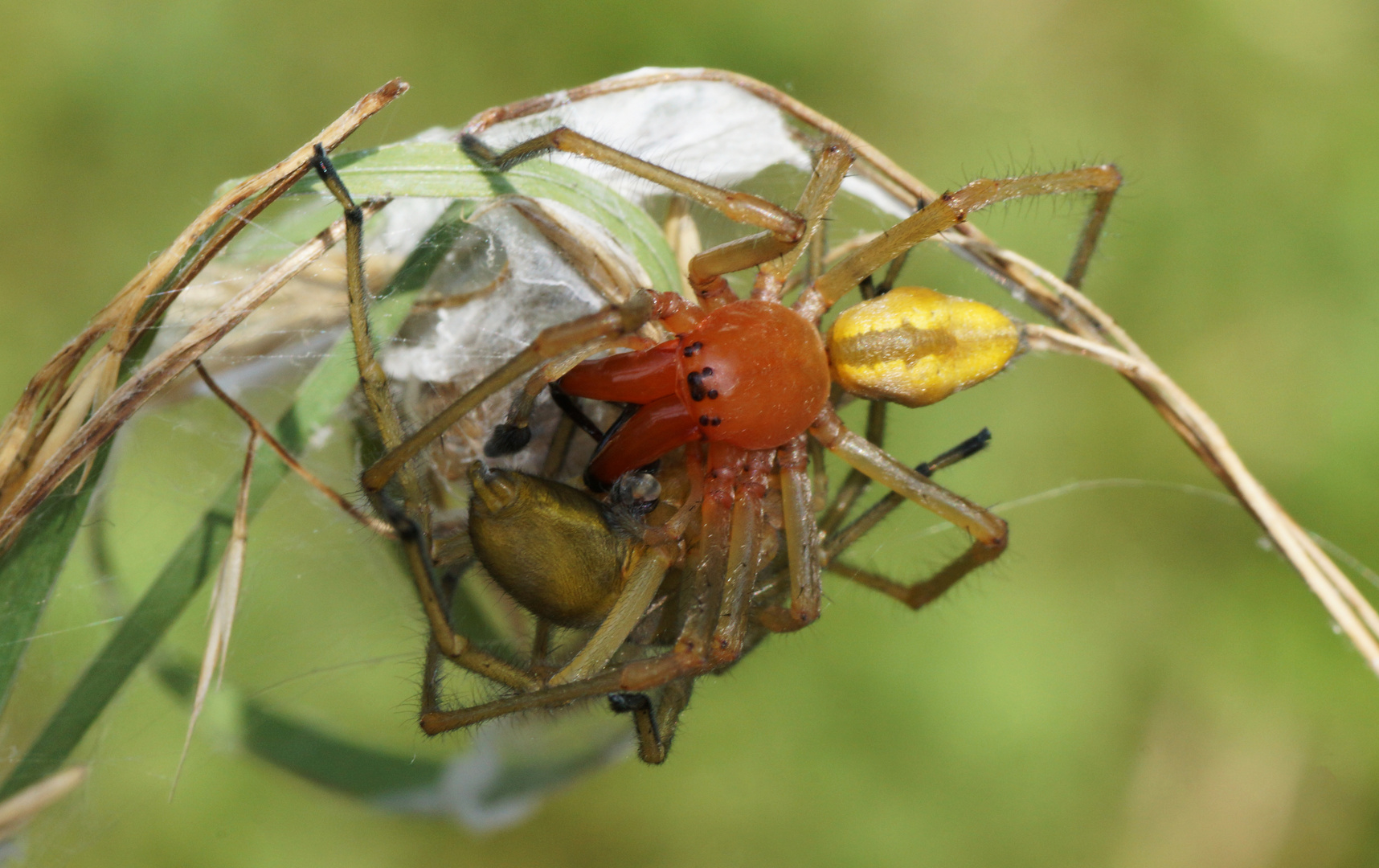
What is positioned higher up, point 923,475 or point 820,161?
point 820,161

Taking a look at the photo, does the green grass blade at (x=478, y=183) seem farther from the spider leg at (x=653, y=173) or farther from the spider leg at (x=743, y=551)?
the spider leg at (x=743, y=551)

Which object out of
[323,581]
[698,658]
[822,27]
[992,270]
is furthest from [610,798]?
[822,27]

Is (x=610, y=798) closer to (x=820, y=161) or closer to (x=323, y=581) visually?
(x=323, y=581)

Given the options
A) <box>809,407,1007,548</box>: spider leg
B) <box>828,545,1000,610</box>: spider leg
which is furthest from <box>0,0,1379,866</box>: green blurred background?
<box>809,407,1007,548</box>: spider leg

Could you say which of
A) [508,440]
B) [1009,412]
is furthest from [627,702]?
[1009,412]

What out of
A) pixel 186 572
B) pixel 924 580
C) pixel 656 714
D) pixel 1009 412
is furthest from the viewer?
pixel 1009 412

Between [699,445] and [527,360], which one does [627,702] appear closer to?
[699,445]
